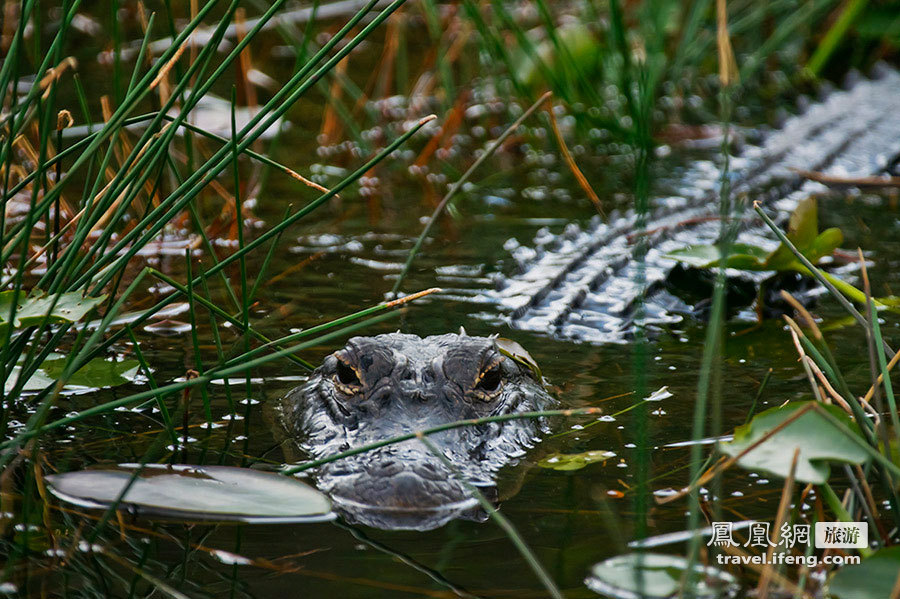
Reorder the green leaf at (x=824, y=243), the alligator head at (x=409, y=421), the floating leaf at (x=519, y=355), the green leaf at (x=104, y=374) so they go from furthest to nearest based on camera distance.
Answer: the green leaf at (x=824, y=243), the floating leaf at (x=519, y=355), the green leaf at (x=104, y=374), the alligator head at (x=409, y=421)

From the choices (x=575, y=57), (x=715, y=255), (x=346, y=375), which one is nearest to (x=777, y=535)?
(x=346, y=375)

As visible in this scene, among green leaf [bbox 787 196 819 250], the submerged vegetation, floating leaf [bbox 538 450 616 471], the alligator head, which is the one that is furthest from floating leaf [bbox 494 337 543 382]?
green leaf [bbox 787 196 819 250]

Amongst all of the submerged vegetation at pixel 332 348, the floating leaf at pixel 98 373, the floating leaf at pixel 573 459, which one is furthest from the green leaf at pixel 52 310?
the floating leaf at pixel 573 459

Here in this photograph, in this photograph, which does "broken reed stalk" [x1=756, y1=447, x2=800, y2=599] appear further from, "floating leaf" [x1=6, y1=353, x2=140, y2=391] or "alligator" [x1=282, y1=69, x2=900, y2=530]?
"floating leaf" [x1=6, y1=353, x2=140, y2=391]

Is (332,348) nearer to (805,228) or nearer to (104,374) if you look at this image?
(104,374)

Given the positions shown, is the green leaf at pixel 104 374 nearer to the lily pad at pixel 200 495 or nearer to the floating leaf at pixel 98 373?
the floating leaf at pixel 98 373

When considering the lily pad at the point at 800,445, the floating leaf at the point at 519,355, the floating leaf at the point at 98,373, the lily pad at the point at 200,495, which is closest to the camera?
the lily pad at the point at 800,445
